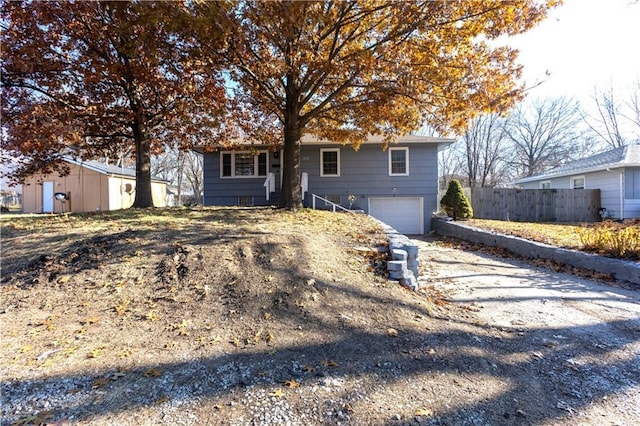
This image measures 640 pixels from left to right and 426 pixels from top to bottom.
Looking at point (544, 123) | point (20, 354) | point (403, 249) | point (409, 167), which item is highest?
point (544, 123)

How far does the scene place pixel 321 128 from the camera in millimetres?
10828

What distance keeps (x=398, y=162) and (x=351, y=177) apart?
6.81 ft

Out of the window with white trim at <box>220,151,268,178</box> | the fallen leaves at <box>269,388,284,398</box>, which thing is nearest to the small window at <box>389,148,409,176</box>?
the window with white trim at <box>220,151,268,178</box>

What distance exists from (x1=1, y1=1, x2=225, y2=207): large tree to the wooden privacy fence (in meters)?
13.3

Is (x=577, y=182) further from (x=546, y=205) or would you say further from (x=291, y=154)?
(x=291, y=154)

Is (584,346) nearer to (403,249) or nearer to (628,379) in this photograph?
(628,379)

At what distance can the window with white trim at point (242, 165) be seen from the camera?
14727 mm

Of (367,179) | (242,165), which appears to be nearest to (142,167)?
(242,165)

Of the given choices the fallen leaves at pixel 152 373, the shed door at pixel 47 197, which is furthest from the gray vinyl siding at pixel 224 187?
the shed door at pixel 47 197

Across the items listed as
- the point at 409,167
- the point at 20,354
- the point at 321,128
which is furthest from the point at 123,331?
the point at 409,167

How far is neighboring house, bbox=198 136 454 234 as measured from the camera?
14.4 metres

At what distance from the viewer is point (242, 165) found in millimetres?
14805

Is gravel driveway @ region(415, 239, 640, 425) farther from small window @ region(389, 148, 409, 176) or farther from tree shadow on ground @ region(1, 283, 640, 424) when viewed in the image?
small window @ region(389, 148, 409, 176)

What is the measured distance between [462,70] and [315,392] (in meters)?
6.88
